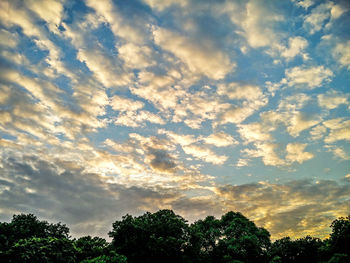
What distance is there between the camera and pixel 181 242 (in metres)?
32.2

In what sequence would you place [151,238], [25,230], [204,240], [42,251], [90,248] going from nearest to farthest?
[42,251] → [90,248] → [151,238] → [25,230] → [204,240]

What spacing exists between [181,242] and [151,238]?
453 centimetres

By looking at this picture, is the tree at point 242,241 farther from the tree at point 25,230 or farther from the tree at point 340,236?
the tree at point 25,230

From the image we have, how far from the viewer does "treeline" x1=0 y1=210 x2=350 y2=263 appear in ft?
86.7

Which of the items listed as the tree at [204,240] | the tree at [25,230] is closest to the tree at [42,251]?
the tree at [25,230]

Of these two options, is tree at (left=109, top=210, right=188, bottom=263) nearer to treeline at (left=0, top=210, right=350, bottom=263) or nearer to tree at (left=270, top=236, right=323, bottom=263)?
Result: treeline at (left=0, top=210, right=350, bottom=263)

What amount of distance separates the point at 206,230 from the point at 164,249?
47.4 ft

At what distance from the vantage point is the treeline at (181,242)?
26420 millimetres

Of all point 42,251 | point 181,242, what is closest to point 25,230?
point 42,251

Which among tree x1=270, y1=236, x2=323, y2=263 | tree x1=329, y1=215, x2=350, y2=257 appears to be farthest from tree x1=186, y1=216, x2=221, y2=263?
tree x1=329, y1=215, x2=350, y2=257

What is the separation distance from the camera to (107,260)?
2228 cm

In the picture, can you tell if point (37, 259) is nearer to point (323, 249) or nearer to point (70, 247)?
point (70, 247)

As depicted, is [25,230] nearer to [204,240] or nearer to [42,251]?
[42,251]

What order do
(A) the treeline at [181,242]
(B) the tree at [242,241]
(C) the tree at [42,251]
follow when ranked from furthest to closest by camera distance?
(B) the tree at [242,241] < (A) the treeline at [181,242] < (C) the tree at [42,251]
